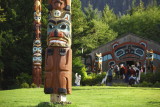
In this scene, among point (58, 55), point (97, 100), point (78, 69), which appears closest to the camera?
point (58, 55)

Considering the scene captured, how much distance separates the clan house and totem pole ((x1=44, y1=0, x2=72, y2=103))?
2843cm

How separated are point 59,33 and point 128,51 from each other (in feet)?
100

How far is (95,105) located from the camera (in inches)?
517

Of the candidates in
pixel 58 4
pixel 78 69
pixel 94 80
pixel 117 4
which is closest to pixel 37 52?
pixel 94 80

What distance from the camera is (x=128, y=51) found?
138 ft

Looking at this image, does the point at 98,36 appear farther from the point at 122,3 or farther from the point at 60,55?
the point at 122,3

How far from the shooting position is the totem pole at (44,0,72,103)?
1219 cm

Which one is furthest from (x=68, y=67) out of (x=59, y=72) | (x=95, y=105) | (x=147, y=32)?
(x=147, y=32)

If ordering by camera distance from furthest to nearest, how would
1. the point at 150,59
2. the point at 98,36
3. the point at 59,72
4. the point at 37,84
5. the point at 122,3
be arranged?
the point at 122,3
the point at 98,36
the point at 150,59
the point at 37,84
the point at 59,72

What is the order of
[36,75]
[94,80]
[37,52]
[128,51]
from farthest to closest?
1. [128,51]
2. [94,80]
3. [36,75]
4. [37,52]

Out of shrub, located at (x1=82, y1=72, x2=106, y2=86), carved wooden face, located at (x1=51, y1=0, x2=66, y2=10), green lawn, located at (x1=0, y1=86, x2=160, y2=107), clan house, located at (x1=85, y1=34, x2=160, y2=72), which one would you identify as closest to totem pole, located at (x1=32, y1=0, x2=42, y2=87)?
shrub, located at (x1=82, y1=72, x2=106, y2=86)

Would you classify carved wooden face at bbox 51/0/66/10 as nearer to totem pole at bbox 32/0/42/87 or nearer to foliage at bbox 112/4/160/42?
totem pole at bbox 32/0/42/87

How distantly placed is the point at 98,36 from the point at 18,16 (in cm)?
2898

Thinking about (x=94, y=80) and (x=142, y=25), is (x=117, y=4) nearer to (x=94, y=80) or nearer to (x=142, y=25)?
(x=142, y=25)
